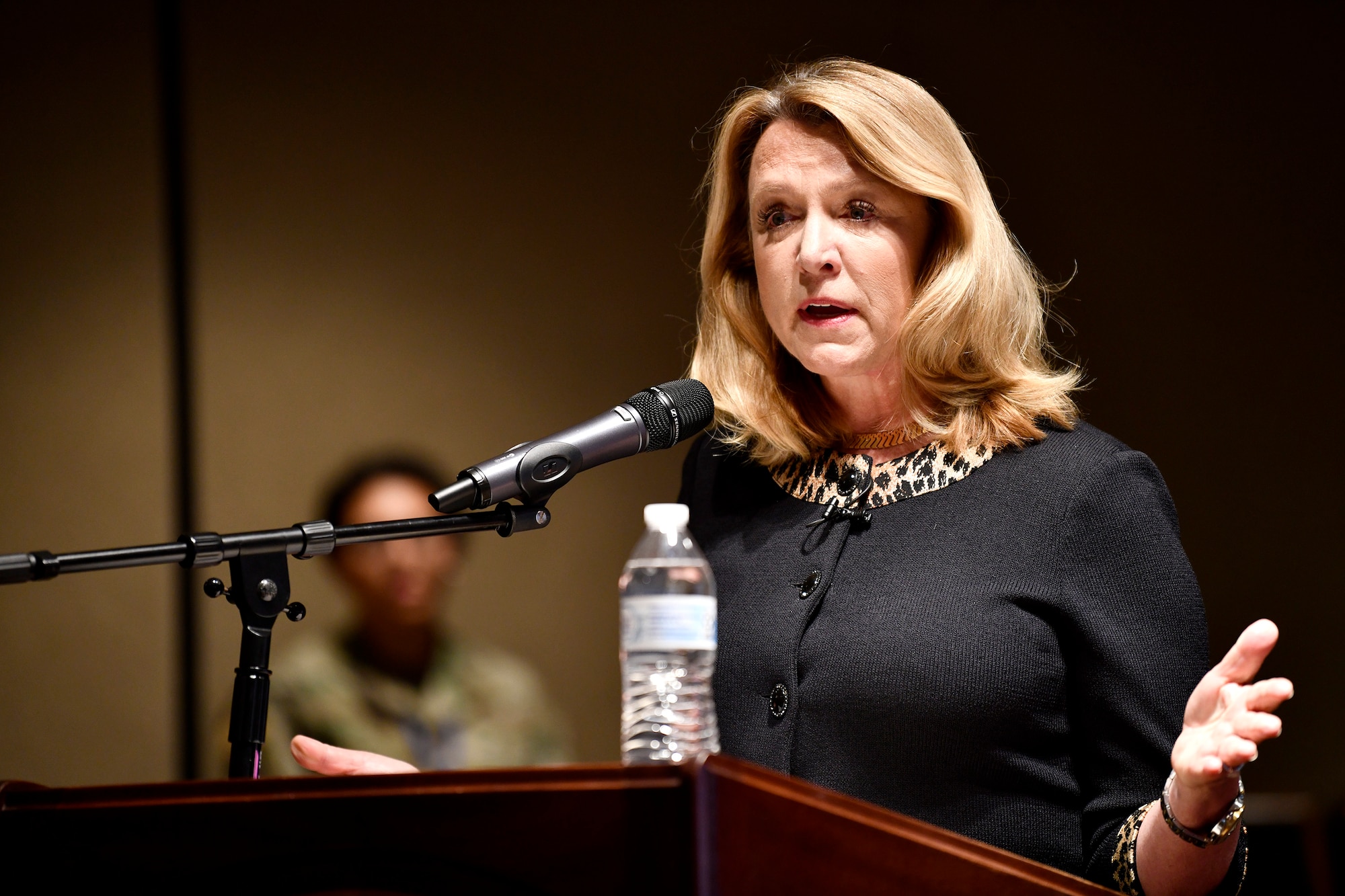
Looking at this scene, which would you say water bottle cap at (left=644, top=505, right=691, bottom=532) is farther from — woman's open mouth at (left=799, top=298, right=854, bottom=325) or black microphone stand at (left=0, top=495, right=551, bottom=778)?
woman's open mouth at (left=799, top=298, right=854, bottom=325)

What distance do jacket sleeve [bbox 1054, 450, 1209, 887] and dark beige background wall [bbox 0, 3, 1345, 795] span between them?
215 cm

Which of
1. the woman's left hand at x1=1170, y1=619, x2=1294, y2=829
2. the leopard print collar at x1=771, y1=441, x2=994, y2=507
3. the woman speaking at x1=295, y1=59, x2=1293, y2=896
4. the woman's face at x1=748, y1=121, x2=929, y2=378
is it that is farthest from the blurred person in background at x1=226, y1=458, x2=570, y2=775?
the woman's left hand at x1=1170, y1=619, x2=1294, y2=829

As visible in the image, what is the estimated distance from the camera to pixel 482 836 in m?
0.82

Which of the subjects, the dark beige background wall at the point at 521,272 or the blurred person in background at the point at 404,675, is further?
the dark beige background wall at the point at 521,272

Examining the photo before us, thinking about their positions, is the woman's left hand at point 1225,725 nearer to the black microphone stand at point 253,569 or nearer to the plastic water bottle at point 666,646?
the plastic water bottle at point 666,646

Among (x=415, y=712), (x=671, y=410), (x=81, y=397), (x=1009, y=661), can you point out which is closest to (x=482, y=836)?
(x=671, y=410)

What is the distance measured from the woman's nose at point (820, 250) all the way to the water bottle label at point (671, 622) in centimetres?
68

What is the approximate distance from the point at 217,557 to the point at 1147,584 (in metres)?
0.96

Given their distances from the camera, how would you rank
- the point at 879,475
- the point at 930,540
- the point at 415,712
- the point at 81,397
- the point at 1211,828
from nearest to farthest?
the point at 1211,828, the point at 930,540, the point at 879,475, the point at 415,712, the point at 81,397

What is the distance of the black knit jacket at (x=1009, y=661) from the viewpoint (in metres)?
1.32

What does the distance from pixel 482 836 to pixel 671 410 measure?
0.58 meters

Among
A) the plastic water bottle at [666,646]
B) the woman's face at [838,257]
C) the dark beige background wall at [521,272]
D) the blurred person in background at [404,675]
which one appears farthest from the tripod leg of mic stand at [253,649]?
the dark beige background wall at [521,272]

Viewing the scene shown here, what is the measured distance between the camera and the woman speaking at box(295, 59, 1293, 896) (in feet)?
4.31

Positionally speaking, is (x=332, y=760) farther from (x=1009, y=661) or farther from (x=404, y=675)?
(x=404, y=675)
